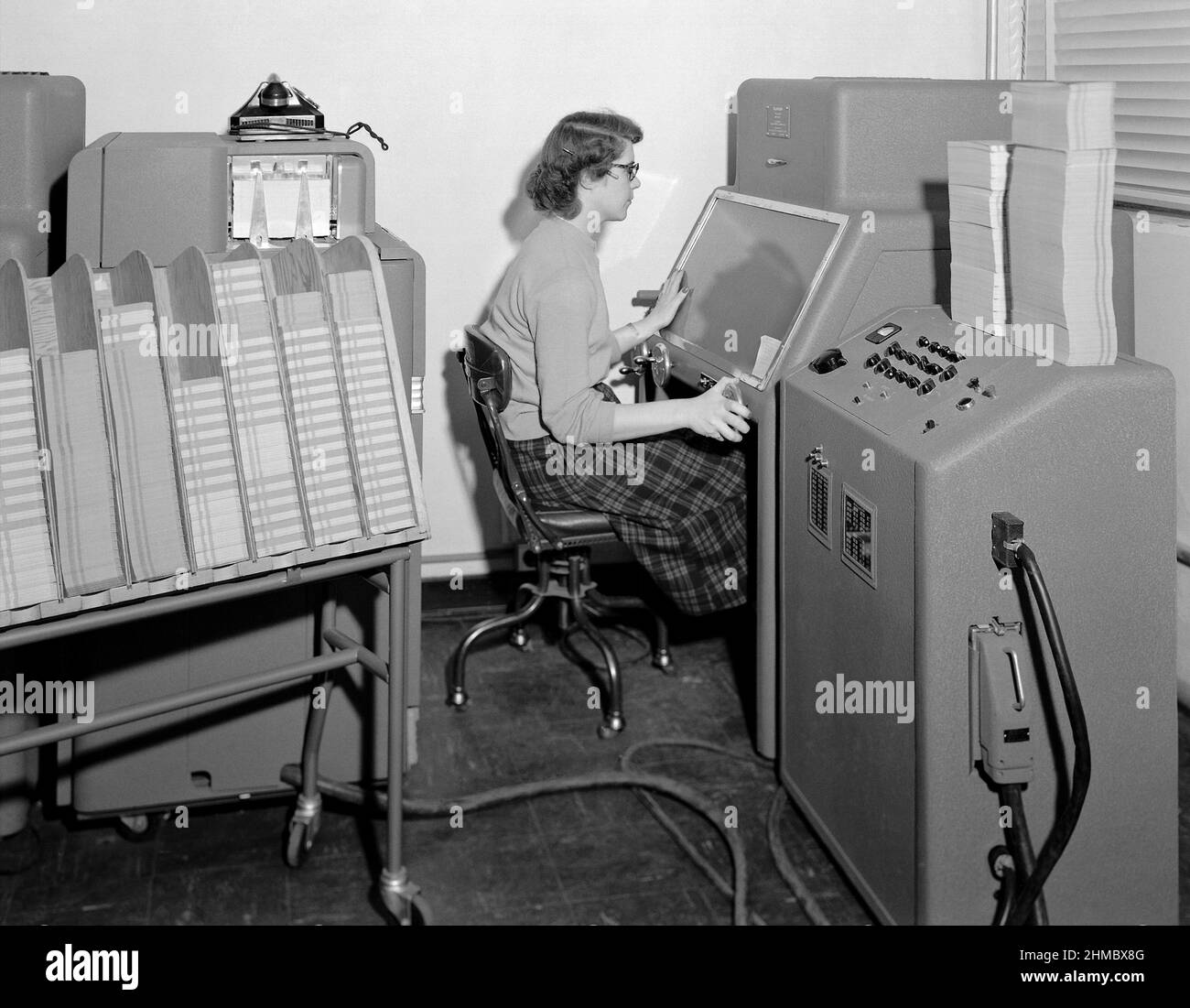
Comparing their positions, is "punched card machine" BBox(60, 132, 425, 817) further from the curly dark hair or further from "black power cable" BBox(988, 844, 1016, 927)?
"black power cable" BBox(988, 844, 1016, 927)

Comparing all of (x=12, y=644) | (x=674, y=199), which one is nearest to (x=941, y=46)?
(x=674, y=199)

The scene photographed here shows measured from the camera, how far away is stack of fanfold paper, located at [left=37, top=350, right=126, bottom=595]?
1796 mm

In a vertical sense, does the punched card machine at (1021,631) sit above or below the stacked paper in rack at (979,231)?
below

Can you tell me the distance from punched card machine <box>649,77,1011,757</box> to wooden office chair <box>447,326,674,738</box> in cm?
40

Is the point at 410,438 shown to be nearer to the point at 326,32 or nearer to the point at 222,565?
the point at 222,565

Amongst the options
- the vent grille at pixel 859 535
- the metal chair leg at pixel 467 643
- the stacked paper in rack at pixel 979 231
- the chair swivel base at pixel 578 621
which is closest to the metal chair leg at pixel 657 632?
the chair swivel base at pixel 578 621

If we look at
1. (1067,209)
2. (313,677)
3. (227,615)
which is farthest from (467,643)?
(1067,209)

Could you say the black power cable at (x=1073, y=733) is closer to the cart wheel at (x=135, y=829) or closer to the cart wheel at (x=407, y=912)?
the cart wheel at (x=407, y=912)

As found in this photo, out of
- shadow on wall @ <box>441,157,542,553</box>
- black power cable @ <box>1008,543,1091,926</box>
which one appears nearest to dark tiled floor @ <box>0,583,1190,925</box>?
black power cable @ <box>1008,543,1091,926</box>

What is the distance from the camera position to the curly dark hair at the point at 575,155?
2990 mm

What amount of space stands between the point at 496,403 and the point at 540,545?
373mm

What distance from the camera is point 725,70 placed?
13.2 feet

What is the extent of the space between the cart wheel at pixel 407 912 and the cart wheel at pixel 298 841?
301mm

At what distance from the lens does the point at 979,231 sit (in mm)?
2314
